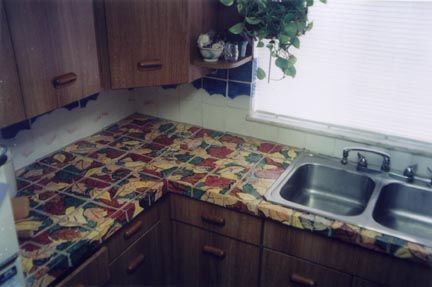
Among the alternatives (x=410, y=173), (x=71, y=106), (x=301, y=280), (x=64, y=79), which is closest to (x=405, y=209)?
(x=410, y=173)

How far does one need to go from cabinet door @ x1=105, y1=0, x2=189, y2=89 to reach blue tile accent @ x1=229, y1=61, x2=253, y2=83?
0.34m

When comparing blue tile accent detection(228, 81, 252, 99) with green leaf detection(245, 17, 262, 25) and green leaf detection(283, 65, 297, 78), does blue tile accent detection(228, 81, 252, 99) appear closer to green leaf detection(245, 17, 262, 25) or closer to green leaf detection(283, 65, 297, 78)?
green leaf detection(283, 65, 297, 78)

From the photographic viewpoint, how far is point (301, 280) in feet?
5.14

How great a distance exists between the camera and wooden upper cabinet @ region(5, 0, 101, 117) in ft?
4.20

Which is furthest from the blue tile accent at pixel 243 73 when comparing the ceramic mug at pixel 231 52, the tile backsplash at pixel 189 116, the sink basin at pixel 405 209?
the sink basin at pixel 405 209

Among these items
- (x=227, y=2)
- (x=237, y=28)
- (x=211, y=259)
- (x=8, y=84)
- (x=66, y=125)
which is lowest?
(x=211, y=259)

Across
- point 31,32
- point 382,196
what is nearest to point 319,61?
point 382,196

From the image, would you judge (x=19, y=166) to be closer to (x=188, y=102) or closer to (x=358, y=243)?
(x=188, y=102)

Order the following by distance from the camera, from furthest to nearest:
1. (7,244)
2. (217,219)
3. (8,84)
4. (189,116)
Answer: (189,116) → (217,219) → (8,84) → (7,244)

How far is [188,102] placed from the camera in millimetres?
2193

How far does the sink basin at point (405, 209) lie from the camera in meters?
1.67

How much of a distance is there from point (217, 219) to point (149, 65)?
2.22ft

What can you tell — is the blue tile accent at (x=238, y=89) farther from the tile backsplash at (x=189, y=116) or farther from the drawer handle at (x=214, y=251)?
the drawer handle at (x=214, y=251)

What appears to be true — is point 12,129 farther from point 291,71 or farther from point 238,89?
point 291,71
